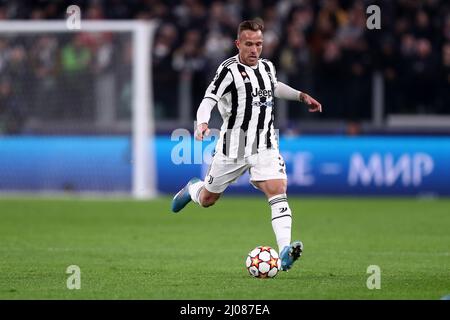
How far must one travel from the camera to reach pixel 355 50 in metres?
23.2

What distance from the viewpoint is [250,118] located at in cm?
A: 1089

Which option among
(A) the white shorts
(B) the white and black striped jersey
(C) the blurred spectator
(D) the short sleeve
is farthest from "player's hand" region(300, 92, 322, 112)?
(C) the blurred spectator

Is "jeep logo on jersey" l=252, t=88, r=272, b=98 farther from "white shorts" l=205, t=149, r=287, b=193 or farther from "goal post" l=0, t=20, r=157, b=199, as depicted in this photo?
"goal post" l=0, t=20, r=157, b=199

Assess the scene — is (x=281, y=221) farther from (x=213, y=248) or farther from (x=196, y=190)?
(x=213, y=248)

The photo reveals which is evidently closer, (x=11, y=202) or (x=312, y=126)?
(x=11, y=202)

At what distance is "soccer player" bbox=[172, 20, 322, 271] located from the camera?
10672 mm

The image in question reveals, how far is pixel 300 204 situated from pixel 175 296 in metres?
11.9

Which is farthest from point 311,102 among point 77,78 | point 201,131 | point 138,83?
point 77,78

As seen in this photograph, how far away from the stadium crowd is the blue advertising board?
0.72 metres

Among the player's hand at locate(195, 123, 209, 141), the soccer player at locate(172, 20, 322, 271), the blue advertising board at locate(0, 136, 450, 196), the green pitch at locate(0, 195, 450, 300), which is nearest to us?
the green pitch at locate(0, 195, 450, 300)

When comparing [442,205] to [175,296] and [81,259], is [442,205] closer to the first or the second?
[81,259]

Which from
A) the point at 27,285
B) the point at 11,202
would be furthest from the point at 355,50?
the point at 27,285

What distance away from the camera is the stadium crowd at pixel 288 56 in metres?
22.3

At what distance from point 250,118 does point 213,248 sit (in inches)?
110
